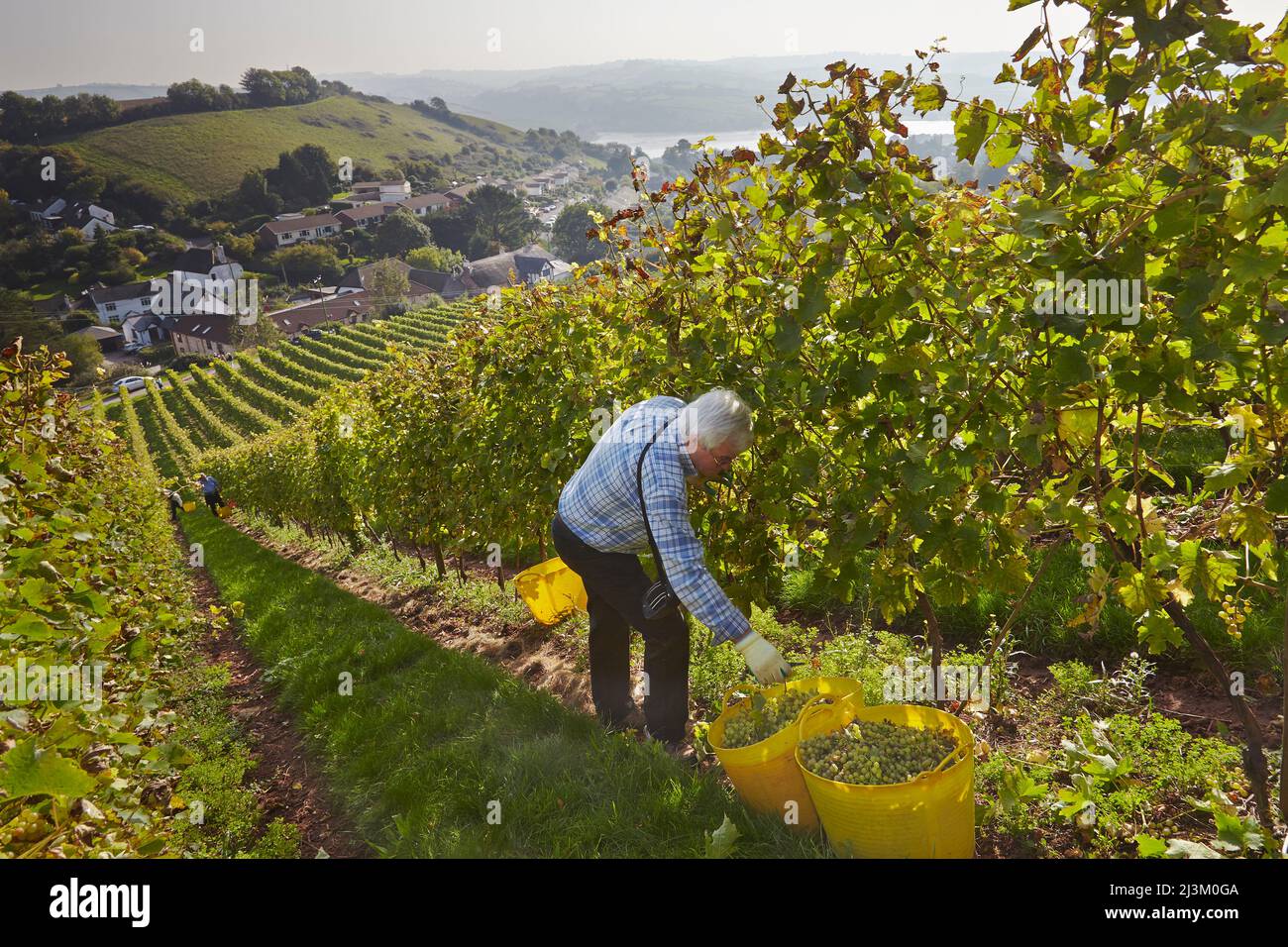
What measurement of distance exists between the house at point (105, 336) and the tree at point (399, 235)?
42226mm

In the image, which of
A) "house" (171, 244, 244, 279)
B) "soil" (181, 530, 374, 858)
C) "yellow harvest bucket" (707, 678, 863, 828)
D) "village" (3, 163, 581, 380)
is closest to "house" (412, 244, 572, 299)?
"village" (3, 163, 581, 380)

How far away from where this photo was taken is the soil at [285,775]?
3914 millimetres

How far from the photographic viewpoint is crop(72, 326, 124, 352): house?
83.9 metres

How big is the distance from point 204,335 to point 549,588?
320 feet

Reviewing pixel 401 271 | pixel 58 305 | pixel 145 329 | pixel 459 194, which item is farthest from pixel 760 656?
pixel 459 194

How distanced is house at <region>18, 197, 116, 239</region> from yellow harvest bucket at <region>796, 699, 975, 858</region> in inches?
5350

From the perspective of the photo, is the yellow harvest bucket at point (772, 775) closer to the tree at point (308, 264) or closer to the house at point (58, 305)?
the house at point (58, 305)

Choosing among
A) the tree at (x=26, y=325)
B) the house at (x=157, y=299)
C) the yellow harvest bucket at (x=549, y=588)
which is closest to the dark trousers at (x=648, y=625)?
the yellow harvest bucket at (x=549, y=588)

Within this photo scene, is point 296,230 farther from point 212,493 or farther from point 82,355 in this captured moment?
point 212,493

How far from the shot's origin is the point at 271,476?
17.6 meters

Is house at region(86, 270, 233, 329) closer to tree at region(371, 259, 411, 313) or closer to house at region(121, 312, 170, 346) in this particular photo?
house at region(121, 312, 170, 346)

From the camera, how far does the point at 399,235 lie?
120188 millimetres
